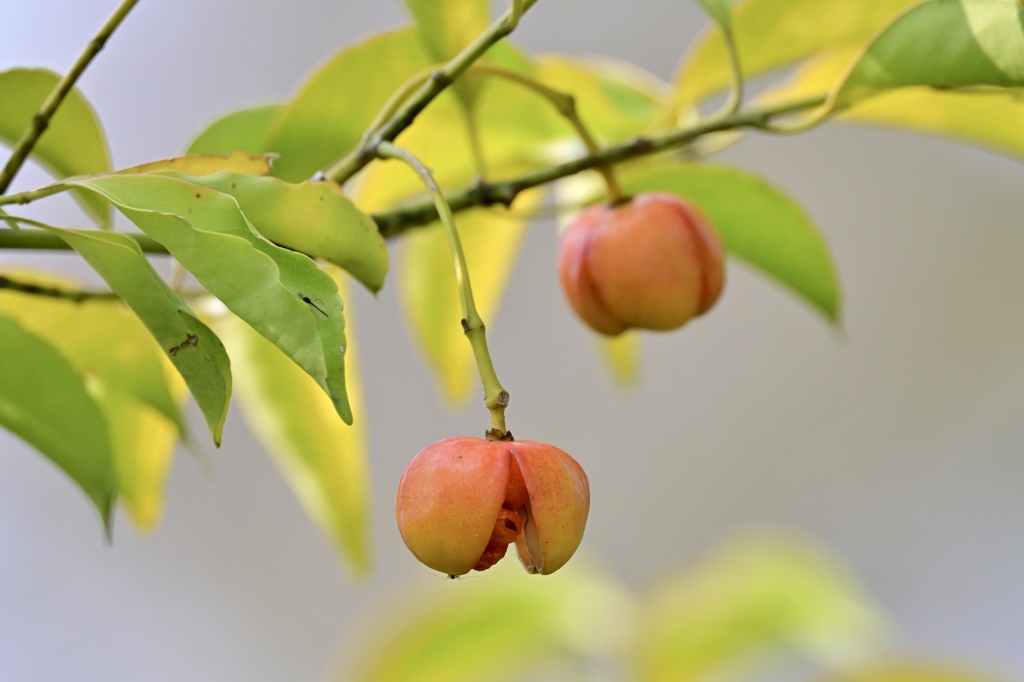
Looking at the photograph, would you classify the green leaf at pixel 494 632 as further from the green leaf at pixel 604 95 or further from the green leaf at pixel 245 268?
the green leaf at pixel 245 268

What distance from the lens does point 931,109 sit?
61cm

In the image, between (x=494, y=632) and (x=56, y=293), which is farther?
(x=494, y=632)

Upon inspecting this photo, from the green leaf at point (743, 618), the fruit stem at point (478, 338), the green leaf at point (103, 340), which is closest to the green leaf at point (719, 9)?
the fruit stem at point (478, 338)

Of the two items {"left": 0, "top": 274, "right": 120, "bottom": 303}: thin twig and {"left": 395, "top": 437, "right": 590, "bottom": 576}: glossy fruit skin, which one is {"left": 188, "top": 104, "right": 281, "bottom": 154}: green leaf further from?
{"left": 395, "top": 437, "right": 590, "bottom": 576}: glossy fruit skin

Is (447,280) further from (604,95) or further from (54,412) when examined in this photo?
(54,412)

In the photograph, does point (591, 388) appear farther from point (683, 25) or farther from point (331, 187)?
point (331, 187)

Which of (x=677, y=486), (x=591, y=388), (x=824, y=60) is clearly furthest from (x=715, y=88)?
(x=677, y=486)

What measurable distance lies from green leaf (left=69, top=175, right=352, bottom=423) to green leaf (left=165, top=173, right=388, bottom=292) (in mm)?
Answer: 23

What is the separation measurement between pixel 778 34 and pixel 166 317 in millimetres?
414

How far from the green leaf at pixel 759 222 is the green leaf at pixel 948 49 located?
136mm

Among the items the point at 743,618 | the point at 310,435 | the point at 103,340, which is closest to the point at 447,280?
the point at 310,435

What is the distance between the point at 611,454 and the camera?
8.70 ft

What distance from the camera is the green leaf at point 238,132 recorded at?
1.73ft

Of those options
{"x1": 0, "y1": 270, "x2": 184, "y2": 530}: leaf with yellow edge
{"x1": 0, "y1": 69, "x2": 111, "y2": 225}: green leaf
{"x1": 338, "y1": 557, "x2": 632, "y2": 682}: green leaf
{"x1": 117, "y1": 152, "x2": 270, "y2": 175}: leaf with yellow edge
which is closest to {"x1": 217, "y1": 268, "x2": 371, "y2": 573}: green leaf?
{"x1": 0, "y1": 270, "x2": 184, "y2": 530}: leaf with yellow edge
